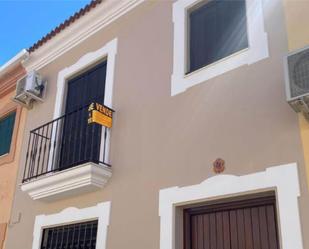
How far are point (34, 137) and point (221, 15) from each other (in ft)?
15.2

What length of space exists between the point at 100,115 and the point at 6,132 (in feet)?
14.0

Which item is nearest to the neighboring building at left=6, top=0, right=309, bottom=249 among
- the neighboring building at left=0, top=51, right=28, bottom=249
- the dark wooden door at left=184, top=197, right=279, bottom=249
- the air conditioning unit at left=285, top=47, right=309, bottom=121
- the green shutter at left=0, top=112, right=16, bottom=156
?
the dark wooden door at left=184, top=197, right=279, bottom=249

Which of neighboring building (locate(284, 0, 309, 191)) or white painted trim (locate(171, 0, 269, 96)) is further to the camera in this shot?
white painted trim (locate(171, 0, 269, 96))

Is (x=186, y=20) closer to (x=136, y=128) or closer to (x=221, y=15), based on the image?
(x=221, y=15)

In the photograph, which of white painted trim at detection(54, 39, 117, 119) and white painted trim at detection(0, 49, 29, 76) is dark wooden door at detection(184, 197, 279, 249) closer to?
white painted trim at detection(54, 39, 117, 119)

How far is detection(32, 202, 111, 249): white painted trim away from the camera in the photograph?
20.1 ft

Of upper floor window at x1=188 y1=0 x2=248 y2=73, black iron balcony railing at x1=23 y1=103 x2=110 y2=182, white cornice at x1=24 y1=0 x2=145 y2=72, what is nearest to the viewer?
upper floor window at x1=188 y1=0 x2=248 y2=73

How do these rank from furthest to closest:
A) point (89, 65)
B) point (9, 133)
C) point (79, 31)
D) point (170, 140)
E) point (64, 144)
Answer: point (9, 133) → point (79, 31) → point (89, 65) → point (64, 144) → point (170, 140)

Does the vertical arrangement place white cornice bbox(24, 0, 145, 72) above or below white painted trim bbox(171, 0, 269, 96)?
above

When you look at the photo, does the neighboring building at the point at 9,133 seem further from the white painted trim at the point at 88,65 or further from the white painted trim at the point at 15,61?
the white painted trim at the point at 88,65

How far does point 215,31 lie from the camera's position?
6176 millimetres

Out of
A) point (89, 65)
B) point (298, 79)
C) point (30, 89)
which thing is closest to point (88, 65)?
point (89, 65)

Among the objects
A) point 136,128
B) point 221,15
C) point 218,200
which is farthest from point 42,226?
point 221,15

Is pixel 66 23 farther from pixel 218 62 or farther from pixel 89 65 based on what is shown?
pixel 218 62
